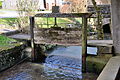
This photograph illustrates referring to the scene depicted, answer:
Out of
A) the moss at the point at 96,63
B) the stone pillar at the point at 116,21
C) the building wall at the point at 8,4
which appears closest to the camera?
the stone pillar at the point at 116,21

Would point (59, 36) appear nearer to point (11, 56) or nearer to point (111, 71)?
point (11, 56)

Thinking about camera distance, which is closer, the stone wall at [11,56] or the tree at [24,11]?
the stone wall at [11,56]

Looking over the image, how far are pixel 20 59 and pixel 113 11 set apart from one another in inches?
190

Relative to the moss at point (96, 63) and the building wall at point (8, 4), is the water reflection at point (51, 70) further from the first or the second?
the building wall at point (8, 4)

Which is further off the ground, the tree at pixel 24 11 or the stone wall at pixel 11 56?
the tree at pixel 24 11

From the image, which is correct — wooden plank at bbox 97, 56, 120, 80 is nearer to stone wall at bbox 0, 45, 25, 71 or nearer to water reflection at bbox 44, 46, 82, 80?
water reflection at bbox 44, 46, 82, 80

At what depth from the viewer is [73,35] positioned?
717 centimetres

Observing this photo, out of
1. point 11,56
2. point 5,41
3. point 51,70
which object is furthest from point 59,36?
point 5,41

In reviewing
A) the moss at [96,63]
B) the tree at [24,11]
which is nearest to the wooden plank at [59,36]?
the moss at [96,63]

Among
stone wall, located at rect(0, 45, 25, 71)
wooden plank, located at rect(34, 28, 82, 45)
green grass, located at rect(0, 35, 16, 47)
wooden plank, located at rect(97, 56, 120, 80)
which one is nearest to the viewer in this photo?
wooden plank, located at rect(97, 56, 120, 80)

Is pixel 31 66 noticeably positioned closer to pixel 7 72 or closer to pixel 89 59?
pixel 7 72

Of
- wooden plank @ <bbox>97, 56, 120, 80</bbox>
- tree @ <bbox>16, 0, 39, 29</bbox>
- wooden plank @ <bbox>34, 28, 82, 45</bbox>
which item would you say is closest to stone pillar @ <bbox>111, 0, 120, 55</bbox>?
wooden plank @ <bbox>97, 56, 120, 80</bbox>

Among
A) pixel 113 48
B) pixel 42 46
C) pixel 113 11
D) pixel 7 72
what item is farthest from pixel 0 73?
pixel 113 11

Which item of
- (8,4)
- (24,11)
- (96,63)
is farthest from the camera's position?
(8,4)
